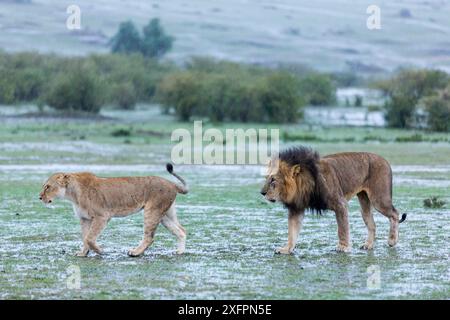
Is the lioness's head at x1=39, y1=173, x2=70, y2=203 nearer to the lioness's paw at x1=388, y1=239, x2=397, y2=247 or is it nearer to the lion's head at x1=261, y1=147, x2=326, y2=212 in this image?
the lion's head at x1=261, y1=147, x2=326, y2=212

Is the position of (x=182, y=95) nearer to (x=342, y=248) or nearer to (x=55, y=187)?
(x=342, y=248)

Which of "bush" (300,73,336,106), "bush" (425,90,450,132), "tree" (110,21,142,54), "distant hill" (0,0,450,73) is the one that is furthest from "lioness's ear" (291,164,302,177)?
"tree" (110,21,142,54)

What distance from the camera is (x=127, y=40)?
230 feet

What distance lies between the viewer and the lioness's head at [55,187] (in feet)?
42.7

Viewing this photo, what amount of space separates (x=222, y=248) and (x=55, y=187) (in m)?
1.89

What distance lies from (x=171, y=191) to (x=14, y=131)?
20.8m

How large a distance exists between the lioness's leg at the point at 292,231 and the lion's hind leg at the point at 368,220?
83cm

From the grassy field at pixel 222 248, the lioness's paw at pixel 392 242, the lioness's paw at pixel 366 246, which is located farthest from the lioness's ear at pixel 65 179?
the lioness's paw at pixel 392 242

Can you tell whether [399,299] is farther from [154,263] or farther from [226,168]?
[226,168]

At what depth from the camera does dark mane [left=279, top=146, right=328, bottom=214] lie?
1318 cm

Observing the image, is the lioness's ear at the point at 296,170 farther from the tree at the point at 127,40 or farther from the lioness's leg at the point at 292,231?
the tree at the point at 127,40

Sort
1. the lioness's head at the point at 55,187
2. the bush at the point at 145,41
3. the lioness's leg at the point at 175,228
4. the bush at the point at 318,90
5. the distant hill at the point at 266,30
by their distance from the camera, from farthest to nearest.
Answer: the bush at the point at 145,41 < the distant hill at the point at 266,30 < the bush at the point at 318,90 < the lioness's leg at the point at 175,228 < the lioness's head at the point at 55,187

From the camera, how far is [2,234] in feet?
48.2
